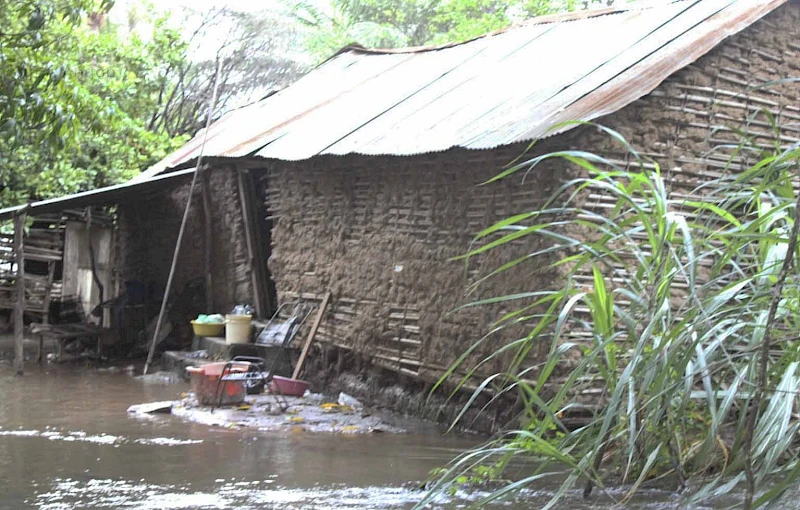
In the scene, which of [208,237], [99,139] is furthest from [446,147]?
[99,139]

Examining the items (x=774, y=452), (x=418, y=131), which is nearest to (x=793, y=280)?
(x=774, y=452)

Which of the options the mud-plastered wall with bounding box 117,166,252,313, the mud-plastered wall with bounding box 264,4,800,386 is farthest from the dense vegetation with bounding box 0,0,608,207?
the mud-plastered wall with bounding box 264,4,800,386

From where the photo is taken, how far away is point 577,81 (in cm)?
737

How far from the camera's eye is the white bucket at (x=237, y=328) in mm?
10469

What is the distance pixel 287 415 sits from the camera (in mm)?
8180

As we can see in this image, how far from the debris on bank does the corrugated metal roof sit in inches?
88.3

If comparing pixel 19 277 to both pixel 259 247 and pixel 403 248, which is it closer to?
pixel 259 247

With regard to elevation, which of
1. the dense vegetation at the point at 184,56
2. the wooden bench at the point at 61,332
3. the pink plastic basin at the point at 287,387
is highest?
the dense vegetation at the point at 184,56

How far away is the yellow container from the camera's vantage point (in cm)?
1129

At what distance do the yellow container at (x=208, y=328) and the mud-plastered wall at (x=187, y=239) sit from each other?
1.62 ft

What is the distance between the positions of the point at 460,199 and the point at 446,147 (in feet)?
2.45

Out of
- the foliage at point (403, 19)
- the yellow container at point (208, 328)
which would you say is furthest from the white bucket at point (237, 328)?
the foliage at point (403, 19)

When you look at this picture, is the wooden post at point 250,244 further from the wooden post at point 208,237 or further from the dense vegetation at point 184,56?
the dense vegetation at point 184,56

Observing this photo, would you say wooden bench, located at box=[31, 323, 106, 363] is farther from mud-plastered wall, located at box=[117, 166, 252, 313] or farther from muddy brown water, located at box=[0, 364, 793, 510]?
muddy brown water, located at box=[0, 364, 793, 510]
